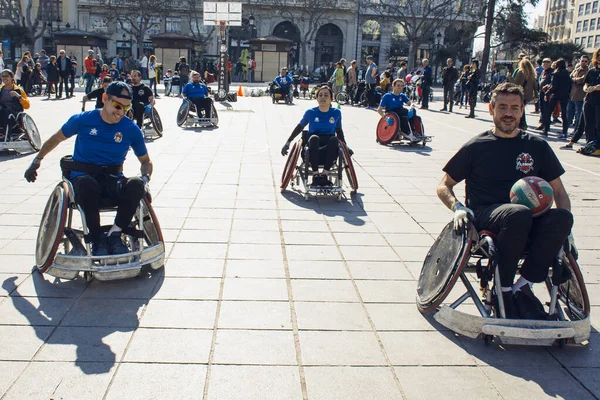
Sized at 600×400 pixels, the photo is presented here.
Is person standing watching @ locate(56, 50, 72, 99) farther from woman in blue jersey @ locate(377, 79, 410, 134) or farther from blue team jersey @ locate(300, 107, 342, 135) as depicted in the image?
blue team jersey @ locate(300, 107, 342, 135)

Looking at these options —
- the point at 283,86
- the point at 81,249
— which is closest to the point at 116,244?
the point at 81,249

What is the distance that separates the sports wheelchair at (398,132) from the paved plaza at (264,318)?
4.95m

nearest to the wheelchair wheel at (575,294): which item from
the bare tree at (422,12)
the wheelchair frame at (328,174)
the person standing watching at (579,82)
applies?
the wheelchair frame at (328,174)

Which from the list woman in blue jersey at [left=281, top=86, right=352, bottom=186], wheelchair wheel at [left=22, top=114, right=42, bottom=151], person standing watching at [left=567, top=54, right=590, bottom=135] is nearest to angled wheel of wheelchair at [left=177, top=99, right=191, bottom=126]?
wheelchair wheel at [left=22, top=114, right=42, bottom=151]

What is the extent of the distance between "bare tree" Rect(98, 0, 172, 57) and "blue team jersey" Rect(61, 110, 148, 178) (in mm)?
49348

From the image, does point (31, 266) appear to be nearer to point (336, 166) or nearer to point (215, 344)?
point (215, 344)

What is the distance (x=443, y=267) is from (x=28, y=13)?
52475mm

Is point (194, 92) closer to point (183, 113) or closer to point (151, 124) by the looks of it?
point (183, 113)

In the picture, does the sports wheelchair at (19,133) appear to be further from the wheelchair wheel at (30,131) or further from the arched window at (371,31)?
the arched window at (371,31)

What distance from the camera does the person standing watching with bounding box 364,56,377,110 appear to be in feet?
73.1

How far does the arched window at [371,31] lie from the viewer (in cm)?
6128

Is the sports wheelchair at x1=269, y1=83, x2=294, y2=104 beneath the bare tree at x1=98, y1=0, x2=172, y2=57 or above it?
beneath

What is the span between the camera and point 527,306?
365 centimetres

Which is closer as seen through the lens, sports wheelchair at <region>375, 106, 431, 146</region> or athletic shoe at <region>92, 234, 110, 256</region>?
athletic shoe at <region>92, 234, 110, 256</region>
